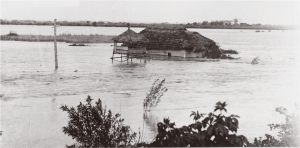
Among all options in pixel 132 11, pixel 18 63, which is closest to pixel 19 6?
pixel 132 11

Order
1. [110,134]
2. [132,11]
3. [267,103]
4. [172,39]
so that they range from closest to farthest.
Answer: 1. [110,134]
2. [132,11]
3. [267,103]
4. [172,39]

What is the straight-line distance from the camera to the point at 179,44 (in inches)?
914

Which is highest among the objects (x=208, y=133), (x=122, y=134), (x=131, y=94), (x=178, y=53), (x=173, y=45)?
(x=208, y=133)

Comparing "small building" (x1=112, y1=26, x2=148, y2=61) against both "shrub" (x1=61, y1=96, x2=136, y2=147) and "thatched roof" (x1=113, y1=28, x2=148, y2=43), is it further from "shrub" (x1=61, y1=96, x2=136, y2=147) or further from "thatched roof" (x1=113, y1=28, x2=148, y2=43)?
"shrub" (x1=61, y1=96, x2=136, y2=147)

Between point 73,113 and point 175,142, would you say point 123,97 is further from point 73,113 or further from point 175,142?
point 175,142

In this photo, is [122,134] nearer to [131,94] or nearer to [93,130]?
[93,130]

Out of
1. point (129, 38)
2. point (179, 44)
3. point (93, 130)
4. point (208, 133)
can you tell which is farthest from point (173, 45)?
point (208, 133)

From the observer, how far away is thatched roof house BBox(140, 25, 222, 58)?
76.2 ft

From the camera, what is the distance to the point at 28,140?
7.22 meters

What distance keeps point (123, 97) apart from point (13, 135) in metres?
4.09

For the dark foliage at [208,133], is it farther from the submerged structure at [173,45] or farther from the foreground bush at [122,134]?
the submerged structure at [173,45]

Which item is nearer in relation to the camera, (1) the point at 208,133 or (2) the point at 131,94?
(1) the point at 208,133

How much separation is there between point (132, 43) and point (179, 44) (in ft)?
9.33

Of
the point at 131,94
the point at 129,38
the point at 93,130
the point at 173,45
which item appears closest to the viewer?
the point at 93,130
